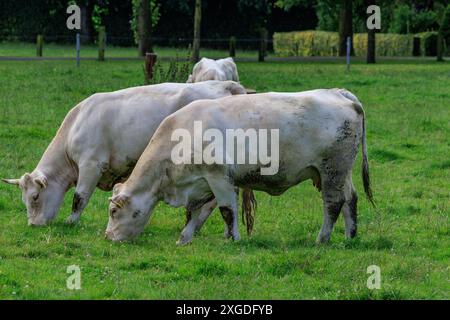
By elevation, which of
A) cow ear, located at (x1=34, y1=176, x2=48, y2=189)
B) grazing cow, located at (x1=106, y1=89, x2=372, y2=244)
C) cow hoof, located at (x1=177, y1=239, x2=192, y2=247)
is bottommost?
cow hoof, located at (x1=177, y1=239, x2=192, y2=247)

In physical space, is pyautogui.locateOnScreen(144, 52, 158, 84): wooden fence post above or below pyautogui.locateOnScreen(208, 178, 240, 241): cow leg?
above

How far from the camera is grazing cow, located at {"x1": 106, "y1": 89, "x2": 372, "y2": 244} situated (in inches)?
420

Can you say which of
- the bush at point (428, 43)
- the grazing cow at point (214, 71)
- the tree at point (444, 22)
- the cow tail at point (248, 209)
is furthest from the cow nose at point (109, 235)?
the bush at point (428, 43)

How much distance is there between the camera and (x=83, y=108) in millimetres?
12125

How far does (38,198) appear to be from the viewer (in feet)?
38.8

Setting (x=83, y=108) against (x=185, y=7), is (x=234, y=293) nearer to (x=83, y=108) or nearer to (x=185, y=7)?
(x=83, y=108)

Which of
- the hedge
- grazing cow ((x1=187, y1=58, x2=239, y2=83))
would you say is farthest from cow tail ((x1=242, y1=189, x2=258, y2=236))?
the hedge

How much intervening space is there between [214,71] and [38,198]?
224 inches

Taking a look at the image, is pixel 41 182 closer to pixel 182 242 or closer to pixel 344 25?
pixel 182 242

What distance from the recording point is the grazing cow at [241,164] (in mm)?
10680

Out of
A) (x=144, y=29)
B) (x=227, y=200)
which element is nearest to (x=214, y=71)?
(x=227, y=200)

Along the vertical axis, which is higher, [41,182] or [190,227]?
[41,182]

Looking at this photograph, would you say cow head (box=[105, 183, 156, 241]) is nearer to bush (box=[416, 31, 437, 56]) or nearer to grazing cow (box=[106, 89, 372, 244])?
grazing cow (box=[106, 89, 372, 244])
